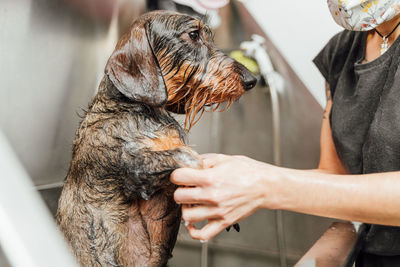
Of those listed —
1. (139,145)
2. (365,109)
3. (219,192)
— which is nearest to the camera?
(219,192)

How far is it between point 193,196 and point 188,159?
3.7 inches

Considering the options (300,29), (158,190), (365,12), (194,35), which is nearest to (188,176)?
(158,190)

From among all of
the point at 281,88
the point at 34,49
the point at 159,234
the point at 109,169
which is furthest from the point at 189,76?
the point at 281,88

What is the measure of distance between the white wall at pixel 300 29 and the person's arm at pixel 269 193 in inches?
49.8

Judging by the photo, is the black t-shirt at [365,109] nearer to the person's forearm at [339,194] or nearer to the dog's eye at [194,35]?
the person's forearm at [339,194]

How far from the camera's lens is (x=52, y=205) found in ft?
3.94

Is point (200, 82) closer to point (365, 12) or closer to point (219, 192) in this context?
point (219, 192)

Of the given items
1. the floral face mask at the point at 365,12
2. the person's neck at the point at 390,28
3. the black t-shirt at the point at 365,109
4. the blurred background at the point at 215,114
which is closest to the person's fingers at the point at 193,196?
the blurred background at the point at 215,114

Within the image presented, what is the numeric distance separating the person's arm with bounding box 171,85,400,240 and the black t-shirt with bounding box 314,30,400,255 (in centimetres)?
33

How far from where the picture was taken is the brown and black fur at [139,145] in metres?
0.81

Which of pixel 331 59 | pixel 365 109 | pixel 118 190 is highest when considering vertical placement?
pixel 331 59

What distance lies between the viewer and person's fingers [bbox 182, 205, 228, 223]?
Result: 71 cm

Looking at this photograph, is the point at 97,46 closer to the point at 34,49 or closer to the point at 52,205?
the point at 34,49

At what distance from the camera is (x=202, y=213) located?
28.3 inches
